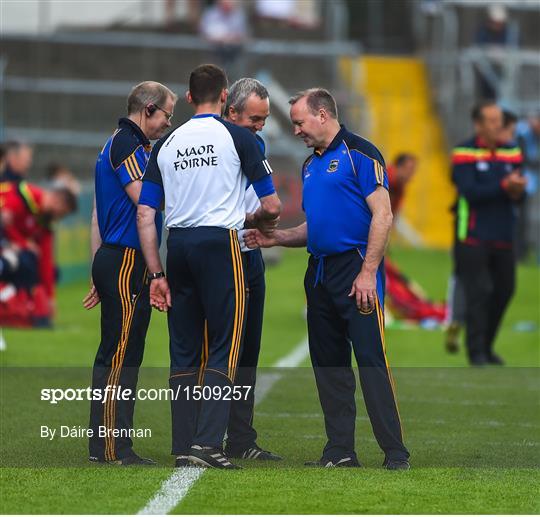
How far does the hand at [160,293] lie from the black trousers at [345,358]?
874 mm

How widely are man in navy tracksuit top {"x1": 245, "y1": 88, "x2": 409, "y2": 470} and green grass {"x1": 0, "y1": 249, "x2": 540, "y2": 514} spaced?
0.30 metres

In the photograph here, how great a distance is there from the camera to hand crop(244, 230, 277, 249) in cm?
823

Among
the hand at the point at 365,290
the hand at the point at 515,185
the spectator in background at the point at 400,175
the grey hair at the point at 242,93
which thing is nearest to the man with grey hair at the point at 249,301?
the grey hair at the point at 242,93

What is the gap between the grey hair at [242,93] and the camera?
8.35 m

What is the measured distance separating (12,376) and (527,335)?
24.0 feet

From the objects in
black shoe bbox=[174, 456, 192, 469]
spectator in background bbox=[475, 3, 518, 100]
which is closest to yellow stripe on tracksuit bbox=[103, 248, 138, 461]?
black shoe bbox=[174, 456, 192, 469]

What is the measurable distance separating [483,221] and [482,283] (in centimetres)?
58

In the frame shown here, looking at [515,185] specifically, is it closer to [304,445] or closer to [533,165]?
[304,445]

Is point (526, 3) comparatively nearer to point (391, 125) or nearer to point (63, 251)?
point (391, 125)

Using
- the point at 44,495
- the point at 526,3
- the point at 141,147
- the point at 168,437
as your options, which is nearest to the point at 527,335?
the point at 168,437

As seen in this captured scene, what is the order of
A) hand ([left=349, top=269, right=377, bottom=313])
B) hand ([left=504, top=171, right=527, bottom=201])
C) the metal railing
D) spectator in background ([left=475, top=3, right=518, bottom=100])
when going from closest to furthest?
1. hand ([left=349, top=269, right=377, bottom=313])
2. hand ([left=504, top=171, right=527, bottom=201])
3. the metal railing
4. spectator in background ([left=475, top=3, right=518, bottom=100])

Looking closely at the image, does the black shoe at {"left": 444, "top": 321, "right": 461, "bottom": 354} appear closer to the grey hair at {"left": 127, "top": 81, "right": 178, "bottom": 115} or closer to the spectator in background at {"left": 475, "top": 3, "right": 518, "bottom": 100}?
the grey hair at {"left": 127, "top": 81, "right": 178, "bottom": 115}

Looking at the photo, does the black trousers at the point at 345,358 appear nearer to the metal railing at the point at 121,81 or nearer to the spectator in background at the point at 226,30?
the metal railing at the point at 121,81

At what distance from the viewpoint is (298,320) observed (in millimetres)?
18281
